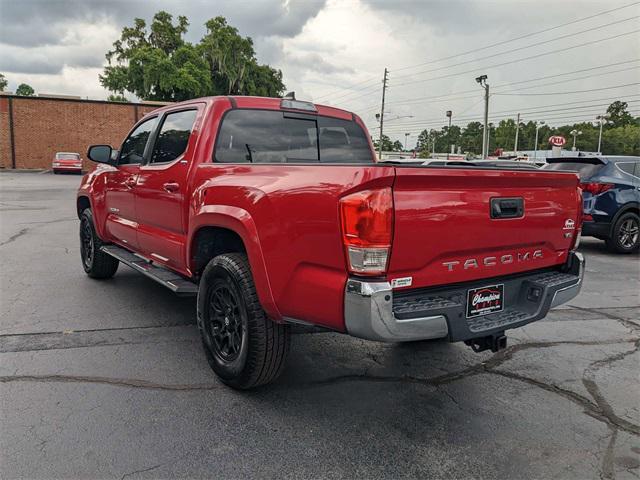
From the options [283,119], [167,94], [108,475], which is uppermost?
[167,94]

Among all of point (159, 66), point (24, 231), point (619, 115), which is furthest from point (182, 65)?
point (619, 115)

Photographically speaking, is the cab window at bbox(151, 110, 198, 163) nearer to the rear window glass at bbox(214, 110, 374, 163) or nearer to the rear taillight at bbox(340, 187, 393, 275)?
the rear window glass at bbox(214, 110, 374, 163)

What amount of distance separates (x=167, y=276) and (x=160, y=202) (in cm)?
65

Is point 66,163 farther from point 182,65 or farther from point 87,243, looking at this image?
point 87,243

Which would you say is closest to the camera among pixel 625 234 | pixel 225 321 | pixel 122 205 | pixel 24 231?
pixel 225 321

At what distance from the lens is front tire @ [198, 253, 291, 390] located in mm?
3164

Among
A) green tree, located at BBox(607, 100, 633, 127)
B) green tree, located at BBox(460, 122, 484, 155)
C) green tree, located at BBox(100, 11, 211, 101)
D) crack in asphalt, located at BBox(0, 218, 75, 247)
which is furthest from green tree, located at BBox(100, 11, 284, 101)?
green tree, located at BBox(607, 100, 633, 127)

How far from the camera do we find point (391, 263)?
2.55m

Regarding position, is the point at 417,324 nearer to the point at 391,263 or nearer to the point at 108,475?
the point at 391,263

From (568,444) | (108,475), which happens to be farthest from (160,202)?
(568,444)

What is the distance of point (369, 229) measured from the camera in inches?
98.0

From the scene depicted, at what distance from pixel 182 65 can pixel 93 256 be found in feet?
171

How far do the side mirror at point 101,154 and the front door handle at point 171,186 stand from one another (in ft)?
5.49

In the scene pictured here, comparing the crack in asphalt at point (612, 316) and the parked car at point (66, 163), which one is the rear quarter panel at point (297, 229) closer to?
the crack in asphalt at point (612, 316)
